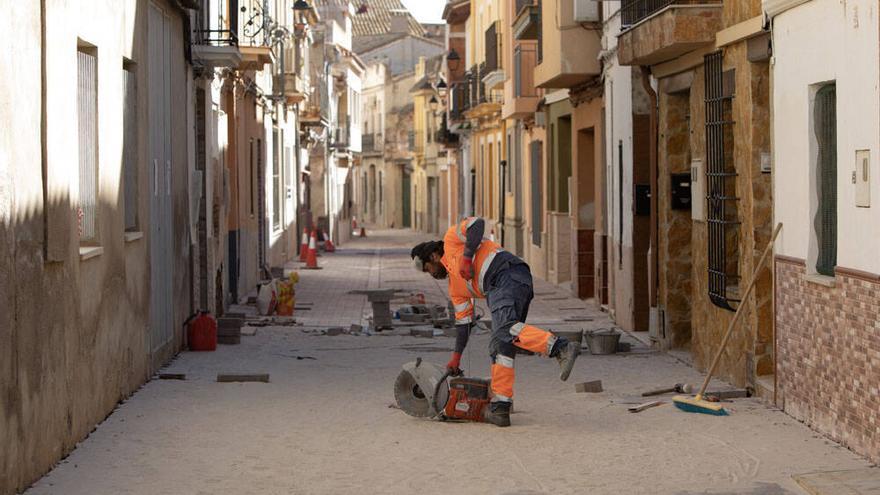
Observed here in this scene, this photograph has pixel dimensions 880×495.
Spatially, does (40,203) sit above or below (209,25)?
below

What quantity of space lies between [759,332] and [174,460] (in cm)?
475

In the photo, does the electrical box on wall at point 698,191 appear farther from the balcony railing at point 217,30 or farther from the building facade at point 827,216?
the balcony railing at point 217,30

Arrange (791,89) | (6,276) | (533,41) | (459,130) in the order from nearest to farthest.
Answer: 1. (6,276)
2. (791,89)
3. (533,41)
4. (459,130)

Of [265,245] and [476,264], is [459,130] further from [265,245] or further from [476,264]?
[476,264]

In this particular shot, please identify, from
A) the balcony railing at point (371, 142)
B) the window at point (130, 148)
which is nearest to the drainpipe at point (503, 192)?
the window at point (130, 148)

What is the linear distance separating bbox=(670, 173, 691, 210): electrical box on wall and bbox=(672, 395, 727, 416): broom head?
4176 mm

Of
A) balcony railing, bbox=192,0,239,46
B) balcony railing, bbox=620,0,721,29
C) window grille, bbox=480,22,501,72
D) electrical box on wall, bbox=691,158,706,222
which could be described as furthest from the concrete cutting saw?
window grille, bbox=480,22,501,72

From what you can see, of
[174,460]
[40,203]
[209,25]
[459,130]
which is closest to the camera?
[40,203]

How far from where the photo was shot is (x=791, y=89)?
1104 cm

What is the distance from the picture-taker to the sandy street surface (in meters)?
8.68

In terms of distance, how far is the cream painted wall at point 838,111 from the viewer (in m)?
9.09

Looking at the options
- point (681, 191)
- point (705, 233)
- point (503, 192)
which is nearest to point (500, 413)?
point (705, 233)

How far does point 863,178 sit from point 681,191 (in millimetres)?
6105

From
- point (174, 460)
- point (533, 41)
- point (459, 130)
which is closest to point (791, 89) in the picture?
point (174, 460)
